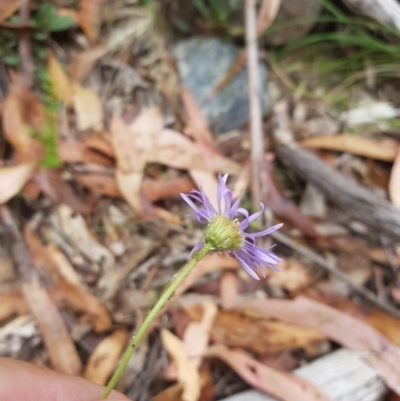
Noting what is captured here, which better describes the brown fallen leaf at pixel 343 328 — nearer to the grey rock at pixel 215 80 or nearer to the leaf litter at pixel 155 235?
the leaf litter at pixel 155 235

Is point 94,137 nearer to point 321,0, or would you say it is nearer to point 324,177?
point 324,177

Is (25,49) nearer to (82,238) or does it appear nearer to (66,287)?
(82,238)

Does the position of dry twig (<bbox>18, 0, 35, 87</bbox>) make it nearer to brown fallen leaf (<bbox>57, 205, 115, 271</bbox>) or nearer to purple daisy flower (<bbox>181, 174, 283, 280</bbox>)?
brown fallen leaf (<bbox>57, 205, 115, 271</bbox>)

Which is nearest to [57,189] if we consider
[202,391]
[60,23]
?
[60,23]

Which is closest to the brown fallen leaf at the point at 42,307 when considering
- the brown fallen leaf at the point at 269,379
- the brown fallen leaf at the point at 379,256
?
the brown fallen leaf at the point at 269,379

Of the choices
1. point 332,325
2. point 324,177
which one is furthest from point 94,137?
point 332,325
